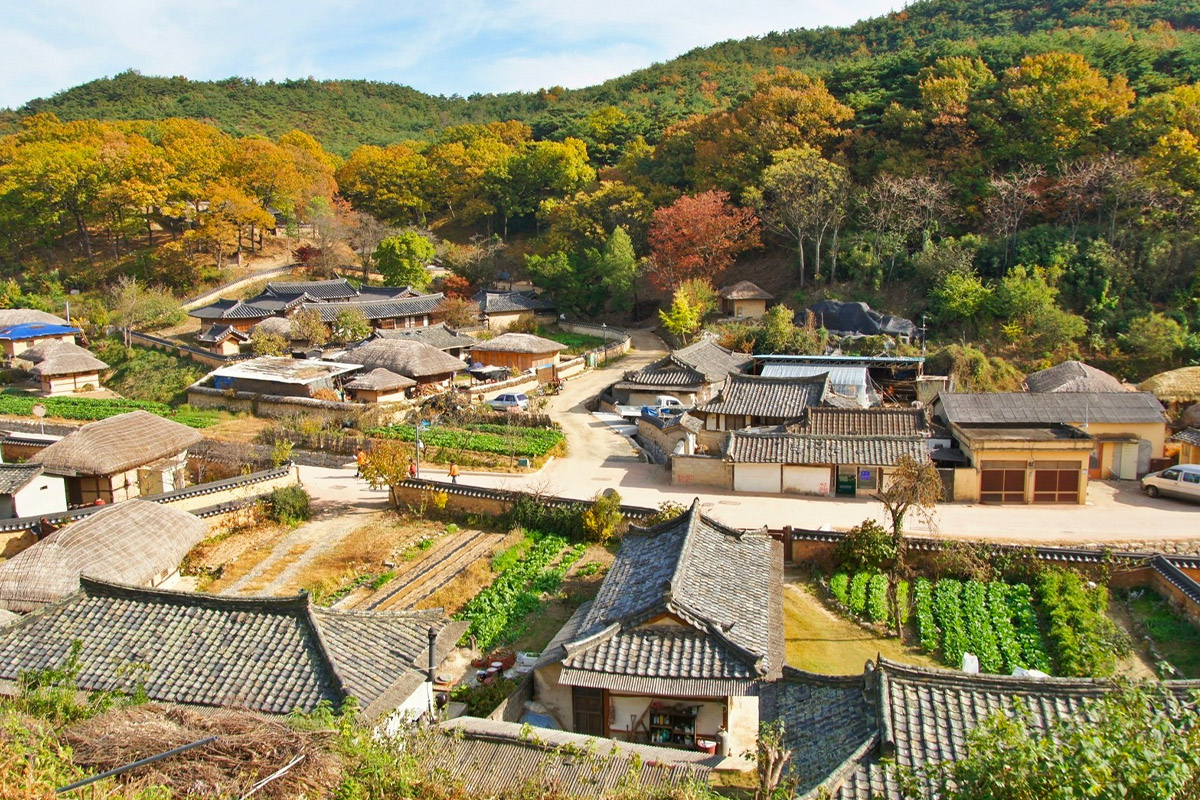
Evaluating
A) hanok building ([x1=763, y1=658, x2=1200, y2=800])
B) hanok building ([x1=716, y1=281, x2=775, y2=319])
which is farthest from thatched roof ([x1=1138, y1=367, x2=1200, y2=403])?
hanok building ([x1=763, y1=658, x2=1200, y2=800])

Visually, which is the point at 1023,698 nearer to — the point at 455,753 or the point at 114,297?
the point at 455,753

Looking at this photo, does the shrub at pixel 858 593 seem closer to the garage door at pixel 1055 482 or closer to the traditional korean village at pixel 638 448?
the traditional korean village at pixel 638 448

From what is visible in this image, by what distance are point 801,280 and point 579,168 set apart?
26.3m

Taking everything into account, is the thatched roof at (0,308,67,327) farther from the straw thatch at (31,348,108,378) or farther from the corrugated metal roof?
the corrugated metal roof

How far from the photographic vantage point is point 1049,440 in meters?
23.5

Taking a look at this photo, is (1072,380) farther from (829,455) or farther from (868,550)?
(868,550)

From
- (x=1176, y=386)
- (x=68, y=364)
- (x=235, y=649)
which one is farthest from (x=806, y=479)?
(x=68, y=364)

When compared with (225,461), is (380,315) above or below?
above

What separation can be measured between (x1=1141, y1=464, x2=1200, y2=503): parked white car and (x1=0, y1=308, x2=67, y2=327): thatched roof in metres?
49.2

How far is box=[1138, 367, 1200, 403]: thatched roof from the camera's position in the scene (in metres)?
29.9

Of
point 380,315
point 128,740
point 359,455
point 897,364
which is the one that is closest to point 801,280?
point 897,364

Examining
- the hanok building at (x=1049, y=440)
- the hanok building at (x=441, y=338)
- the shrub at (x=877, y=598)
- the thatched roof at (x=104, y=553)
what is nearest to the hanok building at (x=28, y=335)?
the hanok building at (x=441, y=338)

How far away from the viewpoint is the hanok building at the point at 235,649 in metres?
10.9

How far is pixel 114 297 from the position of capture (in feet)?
162
